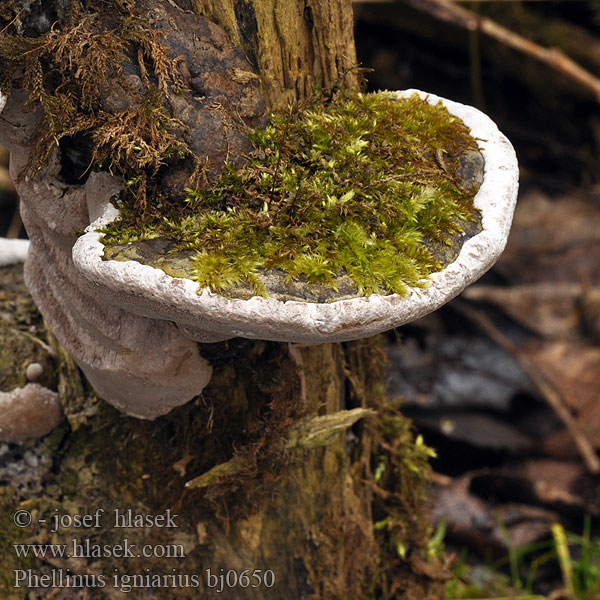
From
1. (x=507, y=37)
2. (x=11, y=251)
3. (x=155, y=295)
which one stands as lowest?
(x=11, y=251)

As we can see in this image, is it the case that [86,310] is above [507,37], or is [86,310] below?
below

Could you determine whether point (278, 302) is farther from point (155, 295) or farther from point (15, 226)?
point (15, 226)

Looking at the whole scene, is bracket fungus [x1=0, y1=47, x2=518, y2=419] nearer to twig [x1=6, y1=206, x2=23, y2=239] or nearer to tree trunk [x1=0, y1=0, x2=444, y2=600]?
tree trunk [x1=0, y1=0, x2=444, y2=600]

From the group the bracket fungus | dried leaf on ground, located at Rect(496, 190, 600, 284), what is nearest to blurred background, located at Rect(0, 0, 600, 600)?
dried leaf on ground, located at Rect(496, 190, 600, 284)

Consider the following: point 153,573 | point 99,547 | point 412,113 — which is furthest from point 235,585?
point 412,113

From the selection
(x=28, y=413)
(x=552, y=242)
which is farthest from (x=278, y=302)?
(x=552, y=242)

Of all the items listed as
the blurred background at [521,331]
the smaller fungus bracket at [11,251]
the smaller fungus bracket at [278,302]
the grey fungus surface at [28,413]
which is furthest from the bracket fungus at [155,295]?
the blurred background at [521,331]

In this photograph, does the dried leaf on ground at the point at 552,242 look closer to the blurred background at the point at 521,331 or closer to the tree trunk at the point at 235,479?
the blurred background at the point at 521,331
